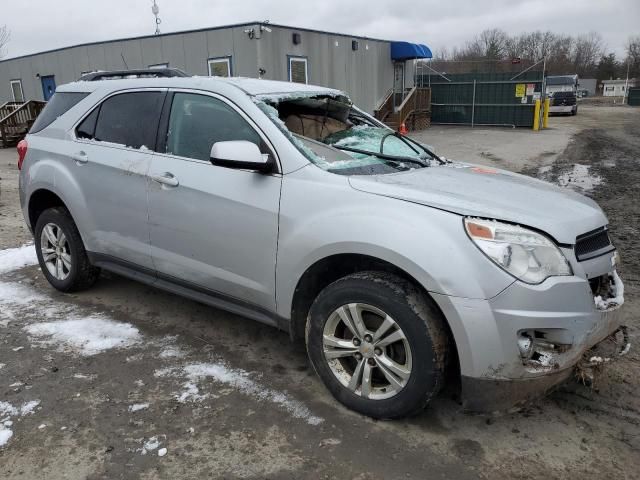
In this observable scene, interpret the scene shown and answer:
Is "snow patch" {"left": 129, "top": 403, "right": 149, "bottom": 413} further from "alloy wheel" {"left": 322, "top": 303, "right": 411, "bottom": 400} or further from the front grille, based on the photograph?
the front grille

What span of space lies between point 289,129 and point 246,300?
108cm

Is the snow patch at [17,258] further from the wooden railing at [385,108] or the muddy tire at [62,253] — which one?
the wooden railing at [385,108]

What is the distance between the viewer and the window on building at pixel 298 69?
15510 mm

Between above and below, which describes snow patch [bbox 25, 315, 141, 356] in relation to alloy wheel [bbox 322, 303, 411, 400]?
below

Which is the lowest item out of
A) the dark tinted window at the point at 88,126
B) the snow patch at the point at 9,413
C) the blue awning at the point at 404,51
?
the snow patch at the point at 9,413

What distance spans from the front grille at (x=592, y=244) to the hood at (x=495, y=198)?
36 millimetres

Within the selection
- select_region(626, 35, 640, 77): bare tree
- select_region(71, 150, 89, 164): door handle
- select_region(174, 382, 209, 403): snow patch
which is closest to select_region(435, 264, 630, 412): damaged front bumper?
select_region(174, 382, 209, 403): snow patch

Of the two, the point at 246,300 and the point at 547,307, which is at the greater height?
the point at 547,307

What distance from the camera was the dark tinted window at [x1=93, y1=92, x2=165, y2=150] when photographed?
375cm

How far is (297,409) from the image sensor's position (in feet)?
9.78

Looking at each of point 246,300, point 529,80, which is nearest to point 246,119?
point 246,300

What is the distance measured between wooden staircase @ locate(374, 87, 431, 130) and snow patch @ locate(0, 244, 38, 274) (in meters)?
16.0

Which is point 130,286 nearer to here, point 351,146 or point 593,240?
point 351,146

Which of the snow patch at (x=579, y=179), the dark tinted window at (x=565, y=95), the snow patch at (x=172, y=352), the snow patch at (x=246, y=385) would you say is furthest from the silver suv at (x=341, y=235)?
the dark tinted window at (x=565, y=95)
